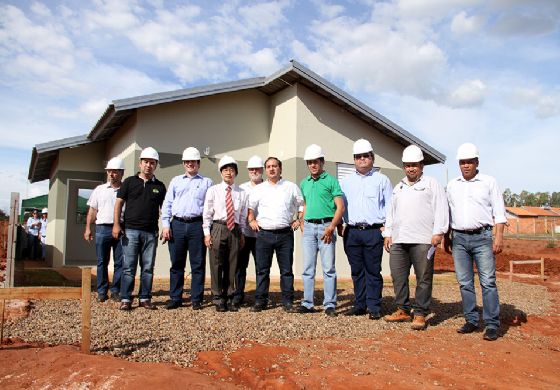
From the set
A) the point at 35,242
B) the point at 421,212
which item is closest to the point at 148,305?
the point at 421,212

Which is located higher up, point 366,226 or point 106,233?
point 366,226

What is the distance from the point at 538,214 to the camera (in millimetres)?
60562

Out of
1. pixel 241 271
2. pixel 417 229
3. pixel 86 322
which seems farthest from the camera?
pixel 241 271

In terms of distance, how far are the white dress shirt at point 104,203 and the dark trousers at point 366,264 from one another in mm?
3557

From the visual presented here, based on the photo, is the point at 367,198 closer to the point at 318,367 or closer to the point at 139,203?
the point at 318,367

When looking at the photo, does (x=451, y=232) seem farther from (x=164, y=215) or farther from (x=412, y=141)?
(x=412, y=141)

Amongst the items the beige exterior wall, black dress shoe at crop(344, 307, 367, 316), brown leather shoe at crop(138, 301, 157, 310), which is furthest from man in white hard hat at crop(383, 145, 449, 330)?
the beige exterior wall

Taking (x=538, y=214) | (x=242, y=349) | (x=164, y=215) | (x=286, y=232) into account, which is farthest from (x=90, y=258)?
(x=538, y=214)

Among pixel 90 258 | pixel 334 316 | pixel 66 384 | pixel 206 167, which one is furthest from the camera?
pixel 90 258

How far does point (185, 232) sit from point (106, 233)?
4.80 feet

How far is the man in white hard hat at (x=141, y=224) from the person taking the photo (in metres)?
6.46

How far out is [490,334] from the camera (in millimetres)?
5266

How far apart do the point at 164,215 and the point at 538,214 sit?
209ft

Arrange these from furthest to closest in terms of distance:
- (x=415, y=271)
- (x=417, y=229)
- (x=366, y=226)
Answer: (x=366, y=226), (x=415, y=271), (x=417, y=229)
